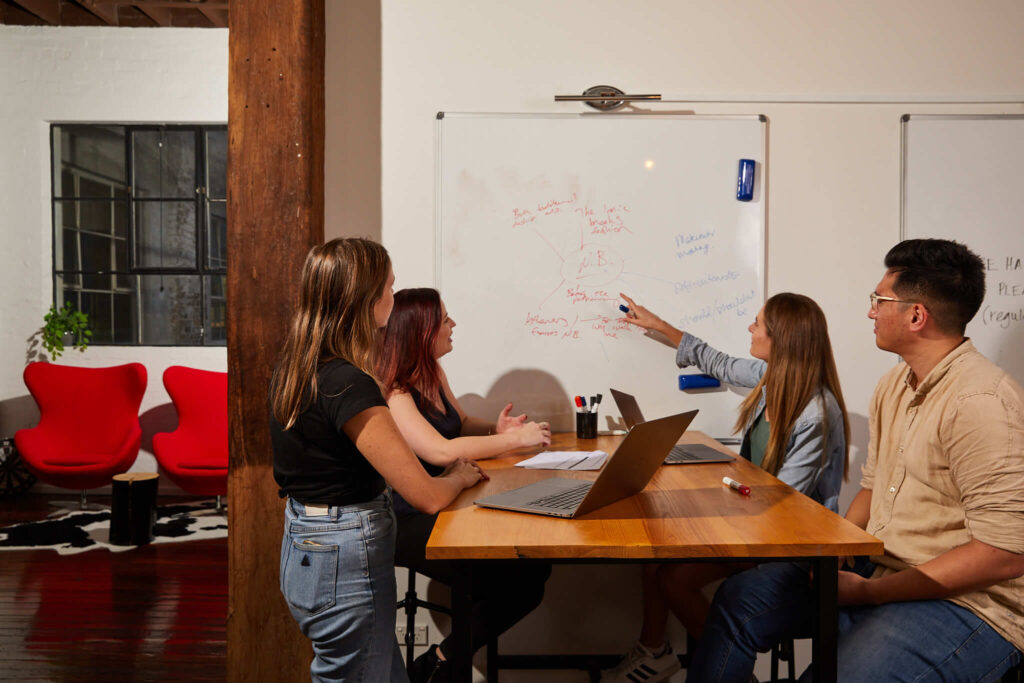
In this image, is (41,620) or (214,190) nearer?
(41,620)

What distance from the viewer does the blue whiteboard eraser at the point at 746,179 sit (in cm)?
280

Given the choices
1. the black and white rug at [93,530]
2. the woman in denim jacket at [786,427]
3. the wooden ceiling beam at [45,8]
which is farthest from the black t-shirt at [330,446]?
the wooden ceiling beam at [45,8]

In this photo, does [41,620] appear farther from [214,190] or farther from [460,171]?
[214,190]

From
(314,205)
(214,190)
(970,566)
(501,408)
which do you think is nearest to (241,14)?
(314,205)

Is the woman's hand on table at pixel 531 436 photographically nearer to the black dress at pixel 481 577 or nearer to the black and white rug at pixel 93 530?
the black dress at pixel 481 577

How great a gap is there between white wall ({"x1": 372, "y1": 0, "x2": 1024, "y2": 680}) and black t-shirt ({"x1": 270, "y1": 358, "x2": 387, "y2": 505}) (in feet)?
4.23

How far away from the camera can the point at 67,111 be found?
5605 millimetres

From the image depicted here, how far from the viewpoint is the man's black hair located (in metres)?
1.68

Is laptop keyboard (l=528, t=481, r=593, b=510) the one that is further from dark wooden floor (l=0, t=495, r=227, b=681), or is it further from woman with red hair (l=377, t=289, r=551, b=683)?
dark wooden floor (l=0, t=495, r=227, b=681)

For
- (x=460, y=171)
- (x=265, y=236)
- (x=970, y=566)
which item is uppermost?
(x=460, y=171)

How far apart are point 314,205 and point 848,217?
6.35 feet

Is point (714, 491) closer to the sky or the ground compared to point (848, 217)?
closer to the ground

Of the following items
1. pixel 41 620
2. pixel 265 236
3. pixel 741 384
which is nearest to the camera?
pixel 265 236

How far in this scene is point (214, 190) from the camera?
19.0 ft
